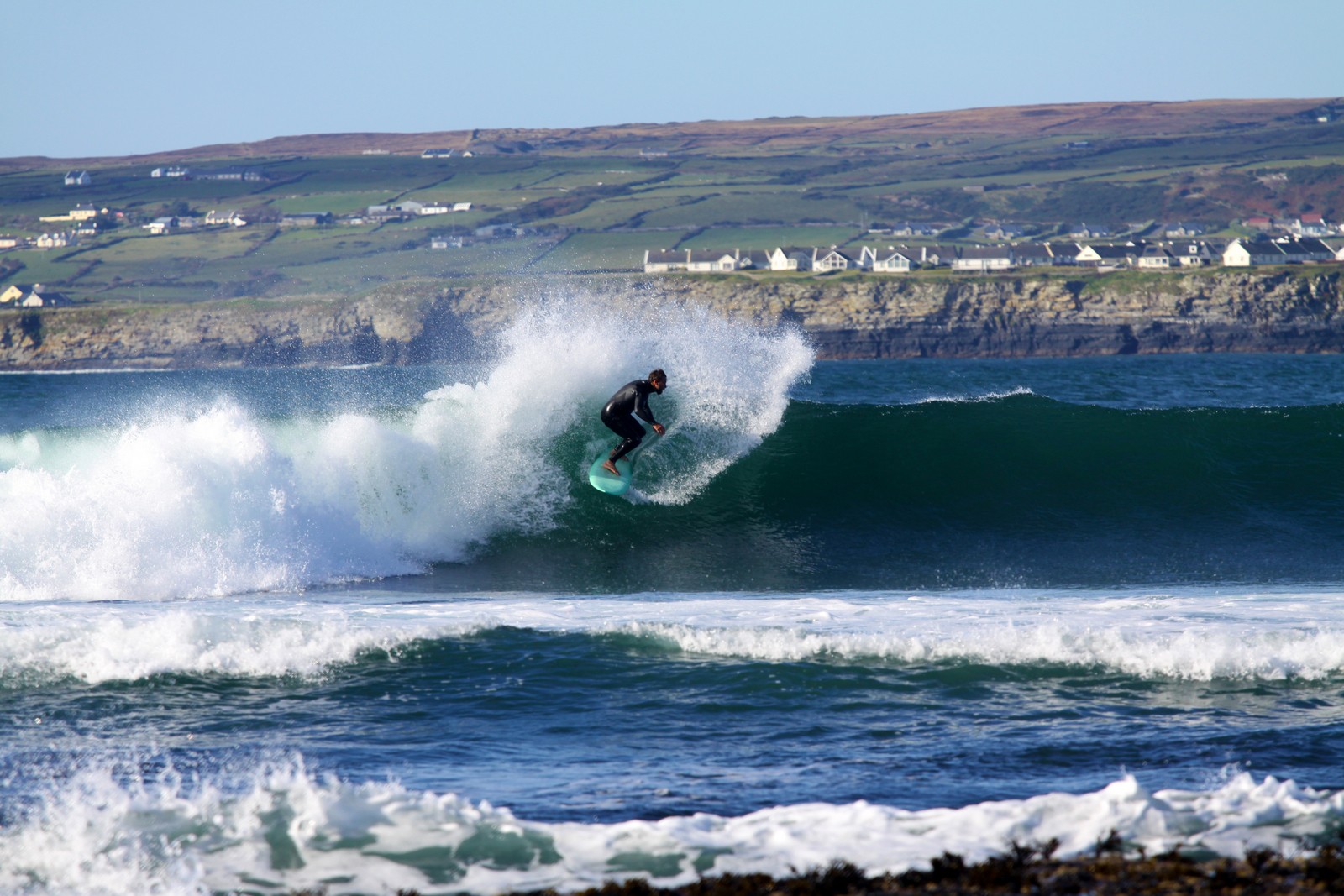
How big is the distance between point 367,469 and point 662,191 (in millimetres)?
119228

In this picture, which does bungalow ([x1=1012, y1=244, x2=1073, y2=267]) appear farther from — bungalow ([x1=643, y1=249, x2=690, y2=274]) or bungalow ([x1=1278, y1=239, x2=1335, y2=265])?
bungalow ([x1=643, y1=249, x2=690, y2=274])

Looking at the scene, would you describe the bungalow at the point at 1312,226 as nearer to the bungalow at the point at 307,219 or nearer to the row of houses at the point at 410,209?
the row of houses at the point at 410,209

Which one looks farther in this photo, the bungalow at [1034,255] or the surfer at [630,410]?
the bungalow at [1034,255]

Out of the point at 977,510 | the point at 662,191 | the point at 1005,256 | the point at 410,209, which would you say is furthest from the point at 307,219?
the point at 977,510

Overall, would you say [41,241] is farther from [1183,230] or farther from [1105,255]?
[1183,230]

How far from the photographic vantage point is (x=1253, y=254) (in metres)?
88.4

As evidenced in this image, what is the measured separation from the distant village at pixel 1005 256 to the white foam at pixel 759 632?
247ft

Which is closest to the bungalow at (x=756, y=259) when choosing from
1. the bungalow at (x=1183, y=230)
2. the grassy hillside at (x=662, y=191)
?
the grassy hillside at (x=662, y=191)

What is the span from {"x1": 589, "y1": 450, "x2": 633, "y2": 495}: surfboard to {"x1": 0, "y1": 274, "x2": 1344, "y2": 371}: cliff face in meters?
55.4

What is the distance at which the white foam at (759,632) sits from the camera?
7578 millimetres

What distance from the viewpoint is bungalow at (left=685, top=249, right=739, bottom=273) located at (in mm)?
88938

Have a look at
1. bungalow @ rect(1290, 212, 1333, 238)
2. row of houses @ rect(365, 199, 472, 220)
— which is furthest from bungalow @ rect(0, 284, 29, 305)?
bungalow @ rect(1290, 212, 1333, 238)

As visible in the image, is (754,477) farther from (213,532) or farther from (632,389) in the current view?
(213,532)

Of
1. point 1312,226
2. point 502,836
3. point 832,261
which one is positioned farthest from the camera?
point 1312,226
